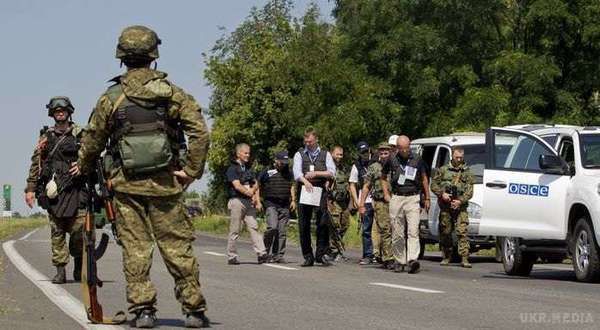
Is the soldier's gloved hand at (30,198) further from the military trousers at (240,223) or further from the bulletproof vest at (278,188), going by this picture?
the bulletproof vest at (278,188)

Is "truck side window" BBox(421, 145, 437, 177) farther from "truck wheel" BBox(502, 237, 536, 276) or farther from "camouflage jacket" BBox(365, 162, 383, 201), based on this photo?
"truck wheel" BBox(502, 237, 536, 276)

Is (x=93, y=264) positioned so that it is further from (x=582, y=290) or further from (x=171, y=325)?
(x=582, y=290)

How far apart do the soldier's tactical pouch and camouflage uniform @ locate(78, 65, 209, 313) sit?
0.21ft

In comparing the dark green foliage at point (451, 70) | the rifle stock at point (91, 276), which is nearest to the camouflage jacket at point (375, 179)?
the rifle stock at point (91, 276)

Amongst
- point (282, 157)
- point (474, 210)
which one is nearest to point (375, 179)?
point (282, 157)

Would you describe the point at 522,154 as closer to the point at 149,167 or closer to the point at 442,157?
the point at 442,157

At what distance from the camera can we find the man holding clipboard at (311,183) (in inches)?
783

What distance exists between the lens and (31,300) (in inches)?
512

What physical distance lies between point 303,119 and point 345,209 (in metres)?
27.3

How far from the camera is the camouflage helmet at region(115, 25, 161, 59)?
9.91m

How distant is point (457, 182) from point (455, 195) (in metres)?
0.21

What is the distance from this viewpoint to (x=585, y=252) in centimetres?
1658

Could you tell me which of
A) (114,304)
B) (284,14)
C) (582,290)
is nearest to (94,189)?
(114,304)

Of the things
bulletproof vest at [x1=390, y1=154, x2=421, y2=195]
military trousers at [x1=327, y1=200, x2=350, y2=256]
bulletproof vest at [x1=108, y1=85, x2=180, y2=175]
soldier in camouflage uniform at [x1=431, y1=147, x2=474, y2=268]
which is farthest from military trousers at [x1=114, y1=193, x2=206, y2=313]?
military trousers at [x1=327, y1=200, x2=350, y2=256]
